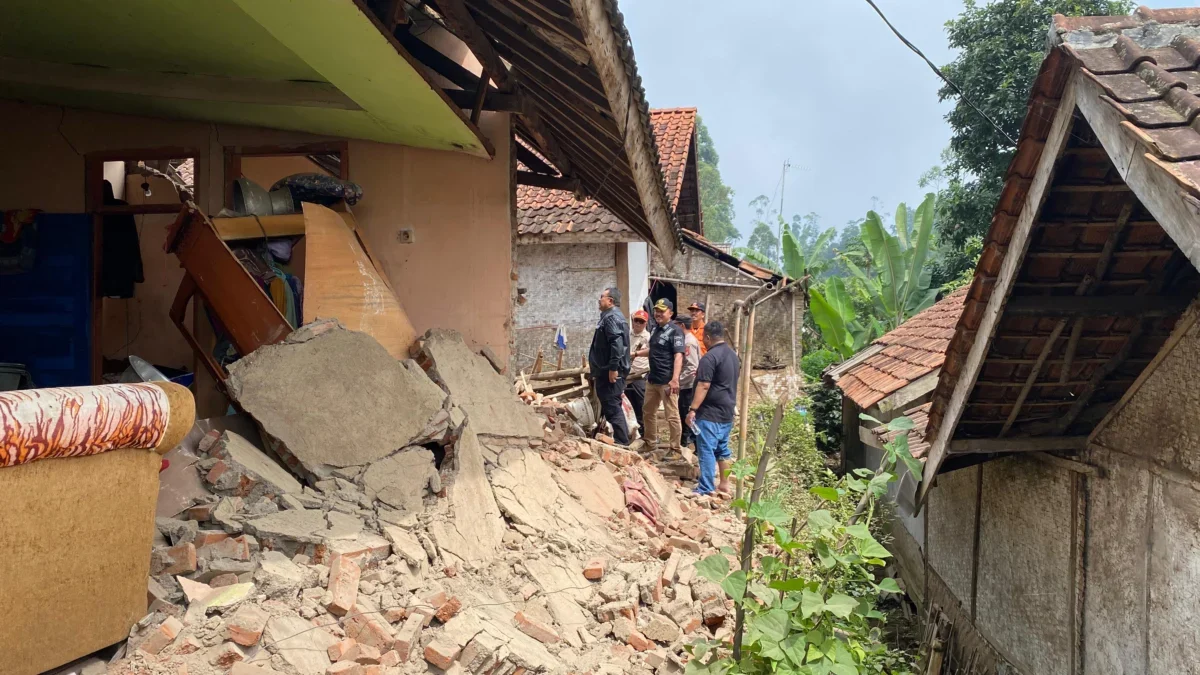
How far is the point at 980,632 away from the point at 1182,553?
2.75m

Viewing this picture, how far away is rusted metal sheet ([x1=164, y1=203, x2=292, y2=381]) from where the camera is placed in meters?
5.82

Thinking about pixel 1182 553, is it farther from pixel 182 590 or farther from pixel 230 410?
pixel 230 410

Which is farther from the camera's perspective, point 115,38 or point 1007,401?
point 115,38

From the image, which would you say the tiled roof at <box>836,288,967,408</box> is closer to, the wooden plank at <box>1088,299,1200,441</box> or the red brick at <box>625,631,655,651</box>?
the wooden plank at <box>1088,299,1200,441</box>

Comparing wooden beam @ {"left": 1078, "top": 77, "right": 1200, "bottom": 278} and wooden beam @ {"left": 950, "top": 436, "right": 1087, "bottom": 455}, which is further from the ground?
wooden beam @ {"left": 1078, "top": 77, "right": 1200, "bottom": 278}

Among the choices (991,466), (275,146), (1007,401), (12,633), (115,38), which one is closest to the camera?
(12,633)

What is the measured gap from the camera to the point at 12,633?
301 cm

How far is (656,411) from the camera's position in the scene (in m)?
9.72

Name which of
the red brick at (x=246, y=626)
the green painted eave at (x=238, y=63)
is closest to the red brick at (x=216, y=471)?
the red brick at (x=246, y=626)

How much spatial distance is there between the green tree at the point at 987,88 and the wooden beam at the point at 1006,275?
43.5ft

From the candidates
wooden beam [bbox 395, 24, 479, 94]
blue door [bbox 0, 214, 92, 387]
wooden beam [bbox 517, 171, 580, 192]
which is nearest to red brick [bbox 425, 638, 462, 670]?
wooden beam [bbox 395, 24, 479, 94]

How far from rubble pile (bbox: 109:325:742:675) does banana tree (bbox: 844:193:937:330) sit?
38.8ft

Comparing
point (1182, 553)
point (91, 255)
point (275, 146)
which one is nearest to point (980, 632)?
point (1182, 553)

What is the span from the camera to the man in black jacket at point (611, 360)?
9.13 m
